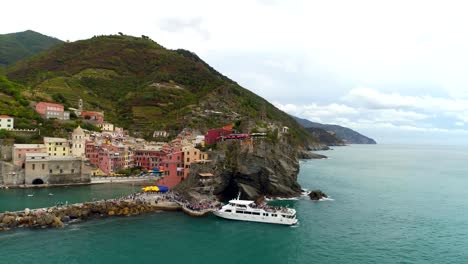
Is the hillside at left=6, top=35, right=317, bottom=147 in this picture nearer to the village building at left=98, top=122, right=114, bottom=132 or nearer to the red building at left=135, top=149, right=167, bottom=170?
the village building at left=98, top=122, right=114, bottom=132

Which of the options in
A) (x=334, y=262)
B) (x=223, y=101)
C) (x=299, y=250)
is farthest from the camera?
(x=223, y=101)

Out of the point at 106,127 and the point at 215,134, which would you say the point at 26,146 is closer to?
the point at 215,134

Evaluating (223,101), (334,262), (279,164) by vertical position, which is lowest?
(334,262)

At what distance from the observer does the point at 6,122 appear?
8925 cm

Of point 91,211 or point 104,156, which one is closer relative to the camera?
point 91,211

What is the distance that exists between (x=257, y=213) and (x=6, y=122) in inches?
2710

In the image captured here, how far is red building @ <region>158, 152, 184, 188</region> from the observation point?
2739 inches

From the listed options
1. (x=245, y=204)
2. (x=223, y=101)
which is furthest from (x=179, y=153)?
(x=223, y=101)

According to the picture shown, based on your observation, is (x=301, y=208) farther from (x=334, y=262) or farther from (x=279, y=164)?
(x=334, y=262)

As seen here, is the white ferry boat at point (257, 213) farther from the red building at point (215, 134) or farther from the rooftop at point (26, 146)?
the rooftop at point (26, 146)

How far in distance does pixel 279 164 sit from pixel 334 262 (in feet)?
109

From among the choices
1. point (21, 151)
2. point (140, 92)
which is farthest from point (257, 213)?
point (140, 92)

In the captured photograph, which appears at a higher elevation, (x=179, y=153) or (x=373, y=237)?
(x=179, y=153)

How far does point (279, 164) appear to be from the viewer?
239 ft
